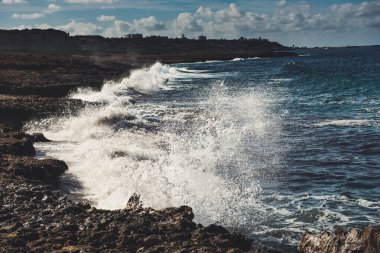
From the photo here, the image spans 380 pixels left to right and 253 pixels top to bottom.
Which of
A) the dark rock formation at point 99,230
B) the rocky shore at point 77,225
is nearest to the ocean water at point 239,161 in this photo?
the rocky shore at point 77,225

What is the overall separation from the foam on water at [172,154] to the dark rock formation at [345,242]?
2.52 metres

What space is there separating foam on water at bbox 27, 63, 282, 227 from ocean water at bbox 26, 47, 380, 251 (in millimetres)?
40

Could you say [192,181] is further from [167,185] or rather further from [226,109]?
[226,109]

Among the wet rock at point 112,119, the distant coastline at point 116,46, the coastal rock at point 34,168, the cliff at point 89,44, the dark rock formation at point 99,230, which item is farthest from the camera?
the cliff at point 89,44

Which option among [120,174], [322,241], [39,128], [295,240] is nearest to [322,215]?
[295,240]

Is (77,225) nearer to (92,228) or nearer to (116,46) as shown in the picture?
(92,228)

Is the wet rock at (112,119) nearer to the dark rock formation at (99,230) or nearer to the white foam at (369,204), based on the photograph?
the dark rock formation at (99,230)

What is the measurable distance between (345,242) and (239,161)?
31.2ft

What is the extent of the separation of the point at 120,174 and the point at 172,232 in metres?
6.27

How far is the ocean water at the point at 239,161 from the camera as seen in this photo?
Answer: 459 inches

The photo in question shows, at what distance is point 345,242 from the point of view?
25.8 ft

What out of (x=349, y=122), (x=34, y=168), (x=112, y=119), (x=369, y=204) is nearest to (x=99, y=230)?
→ (x=34, y=168)

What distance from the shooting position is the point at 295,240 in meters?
9.91

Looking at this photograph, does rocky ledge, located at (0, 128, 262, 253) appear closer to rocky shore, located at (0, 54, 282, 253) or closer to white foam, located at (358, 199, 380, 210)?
rocky shore, located at (0, 54, 282, 253)
